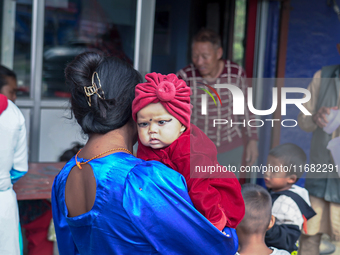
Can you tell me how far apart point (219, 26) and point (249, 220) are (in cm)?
416

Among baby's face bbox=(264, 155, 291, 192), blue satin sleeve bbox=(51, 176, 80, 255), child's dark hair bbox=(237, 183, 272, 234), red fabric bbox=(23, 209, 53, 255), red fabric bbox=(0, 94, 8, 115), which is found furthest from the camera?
red fabric bbox=(23, 209, 53, 255)

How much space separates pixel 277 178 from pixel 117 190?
1458mm

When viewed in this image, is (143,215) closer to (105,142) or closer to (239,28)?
(105,142)

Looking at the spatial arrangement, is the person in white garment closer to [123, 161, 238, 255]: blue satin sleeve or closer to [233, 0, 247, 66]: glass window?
[123, 161, 238, 255]: blue satin sleeve

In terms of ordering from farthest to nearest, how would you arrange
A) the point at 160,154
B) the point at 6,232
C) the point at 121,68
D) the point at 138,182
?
the point at 6,232, the point at 160,154, the point at 121,68, the point at 138,182

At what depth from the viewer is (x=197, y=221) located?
4.03ft

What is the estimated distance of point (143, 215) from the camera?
120cm

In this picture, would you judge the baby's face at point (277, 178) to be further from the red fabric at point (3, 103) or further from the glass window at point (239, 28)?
the glass window at point (239, 28)

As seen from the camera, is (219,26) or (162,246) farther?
(219,26)

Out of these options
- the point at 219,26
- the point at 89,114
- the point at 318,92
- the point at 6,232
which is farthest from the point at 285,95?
the point at 219,26

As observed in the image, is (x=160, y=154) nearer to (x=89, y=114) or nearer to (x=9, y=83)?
(x=89, y=114)

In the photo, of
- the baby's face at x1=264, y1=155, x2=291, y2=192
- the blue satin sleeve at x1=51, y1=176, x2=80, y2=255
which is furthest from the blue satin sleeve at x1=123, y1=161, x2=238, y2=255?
the baby's face at x1=264, y1=155, x2=291, y2=192

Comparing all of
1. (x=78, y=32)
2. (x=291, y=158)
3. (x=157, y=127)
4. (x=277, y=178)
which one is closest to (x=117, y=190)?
(x=157, y=127)

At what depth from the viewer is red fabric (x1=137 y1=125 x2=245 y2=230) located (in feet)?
4.31
